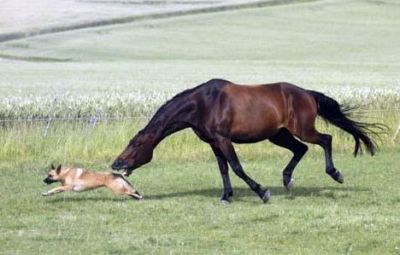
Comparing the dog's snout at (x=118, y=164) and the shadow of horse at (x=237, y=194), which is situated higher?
the dog's snout at (x=118, y=164)

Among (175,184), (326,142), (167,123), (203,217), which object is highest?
(167,123)

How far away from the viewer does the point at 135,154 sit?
1418cm

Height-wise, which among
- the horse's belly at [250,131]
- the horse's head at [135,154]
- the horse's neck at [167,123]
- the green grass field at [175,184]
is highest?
the horse's neck at [167,123]

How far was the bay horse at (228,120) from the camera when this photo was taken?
46.7ft

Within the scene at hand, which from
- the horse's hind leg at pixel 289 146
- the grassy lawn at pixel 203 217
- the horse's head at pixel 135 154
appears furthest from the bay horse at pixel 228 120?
the grassy lawn at pixel 203 217

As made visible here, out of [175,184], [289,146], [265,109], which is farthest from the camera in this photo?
[175,184]

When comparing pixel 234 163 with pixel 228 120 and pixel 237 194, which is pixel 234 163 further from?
pixel 237 194

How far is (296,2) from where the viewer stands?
258 ft

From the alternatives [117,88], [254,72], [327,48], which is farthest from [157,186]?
[327,48]

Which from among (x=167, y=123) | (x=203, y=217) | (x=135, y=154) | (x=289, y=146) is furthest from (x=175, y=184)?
(x=203, y=217)

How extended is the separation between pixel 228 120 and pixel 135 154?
133 centimetres

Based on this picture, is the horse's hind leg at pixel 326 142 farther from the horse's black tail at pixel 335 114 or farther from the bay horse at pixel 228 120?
the horse's black tail at pixel 335 114

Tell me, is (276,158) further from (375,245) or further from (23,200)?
(375,245)

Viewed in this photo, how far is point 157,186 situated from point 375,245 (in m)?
6.15
